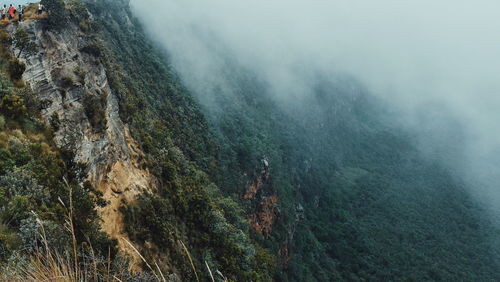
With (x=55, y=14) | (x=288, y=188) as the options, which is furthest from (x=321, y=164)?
(x=55, y=14)

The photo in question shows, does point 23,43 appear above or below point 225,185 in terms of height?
below

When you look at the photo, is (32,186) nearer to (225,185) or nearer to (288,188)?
(225,185)

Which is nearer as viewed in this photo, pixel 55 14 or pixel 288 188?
pixel 55 14

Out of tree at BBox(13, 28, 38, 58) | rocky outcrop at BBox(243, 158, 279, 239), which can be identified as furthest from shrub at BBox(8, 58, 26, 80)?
rocky outcrop at BBox(243, 158, 279, 239)

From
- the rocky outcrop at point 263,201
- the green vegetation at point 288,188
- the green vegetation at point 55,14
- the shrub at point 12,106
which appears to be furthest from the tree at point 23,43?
the rocky outcrop at point 263,201

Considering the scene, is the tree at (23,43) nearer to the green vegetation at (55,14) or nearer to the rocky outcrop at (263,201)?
the green vegetation at (55,14)

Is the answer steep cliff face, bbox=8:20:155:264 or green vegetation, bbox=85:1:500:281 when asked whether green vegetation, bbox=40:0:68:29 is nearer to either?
steep cliff face, bbox=8:20:155:264

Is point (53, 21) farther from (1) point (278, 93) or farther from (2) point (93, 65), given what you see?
(1) point (278, 93)
